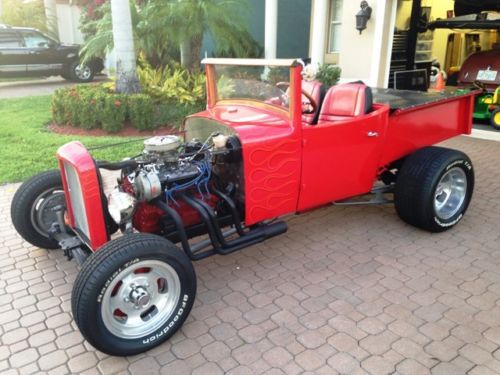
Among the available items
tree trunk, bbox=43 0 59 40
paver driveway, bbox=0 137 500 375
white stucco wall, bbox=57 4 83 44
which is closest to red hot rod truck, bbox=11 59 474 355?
paver driveway, bbox=0 137 500 375

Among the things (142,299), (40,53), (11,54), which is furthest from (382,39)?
(11,54)

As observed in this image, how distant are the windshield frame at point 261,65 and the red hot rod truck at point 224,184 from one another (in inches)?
0.5

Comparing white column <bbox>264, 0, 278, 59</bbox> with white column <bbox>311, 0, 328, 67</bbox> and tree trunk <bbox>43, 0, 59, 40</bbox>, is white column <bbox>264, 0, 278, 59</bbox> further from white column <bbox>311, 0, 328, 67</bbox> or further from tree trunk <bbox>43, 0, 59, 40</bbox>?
tree trunk <bbox>43, 0, 59, 40</bbox>

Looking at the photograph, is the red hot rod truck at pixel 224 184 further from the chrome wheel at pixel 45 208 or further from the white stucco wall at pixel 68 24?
the white stucco wall at pixel 68 24

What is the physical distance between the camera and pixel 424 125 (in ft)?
14.5

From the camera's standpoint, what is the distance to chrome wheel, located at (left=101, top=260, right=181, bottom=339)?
2734 mm

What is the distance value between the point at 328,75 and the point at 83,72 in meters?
9.40

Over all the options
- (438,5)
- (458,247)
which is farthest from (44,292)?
(438,5)

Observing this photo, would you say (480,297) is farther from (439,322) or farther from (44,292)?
(44,292)

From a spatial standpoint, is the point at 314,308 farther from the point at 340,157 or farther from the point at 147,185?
the point at 147,185

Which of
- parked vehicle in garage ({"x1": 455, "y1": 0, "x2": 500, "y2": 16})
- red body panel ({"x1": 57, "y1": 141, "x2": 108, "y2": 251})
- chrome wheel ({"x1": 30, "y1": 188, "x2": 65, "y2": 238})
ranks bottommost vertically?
chrome wheel ({"x1": 30, "y1": 188, "x2": 65, "y2": 238})

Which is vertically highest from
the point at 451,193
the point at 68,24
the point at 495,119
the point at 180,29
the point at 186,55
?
the point at 68,24

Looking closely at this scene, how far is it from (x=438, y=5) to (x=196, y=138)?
10891 mm

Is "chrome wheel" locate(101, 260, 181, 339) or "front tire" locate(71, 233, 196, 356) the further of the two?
"chrome wheel" locate(101, 260, 181, 339)
